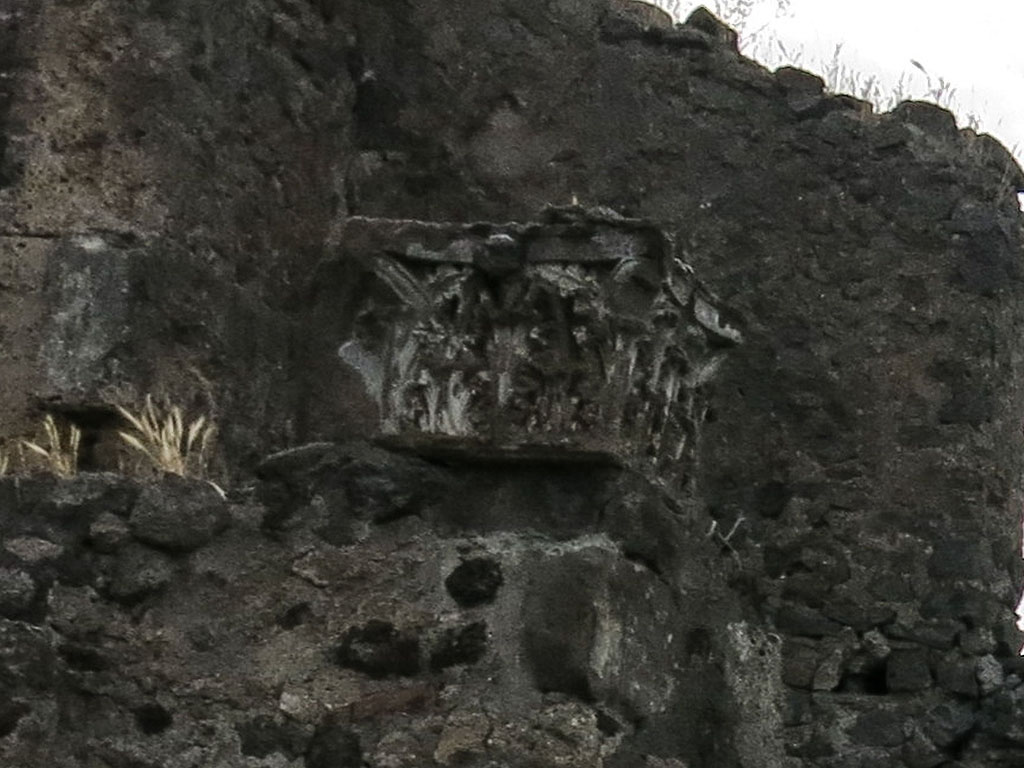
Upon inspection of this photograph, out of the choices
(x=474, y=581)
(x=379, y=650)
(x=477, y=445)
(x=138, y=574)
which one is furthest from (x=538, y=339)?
(x=138, y=574)

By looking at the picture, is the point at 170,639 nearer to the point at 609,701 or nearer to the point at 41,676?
the point at 41,676

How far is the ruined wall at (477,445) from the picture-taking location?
4.29 meters

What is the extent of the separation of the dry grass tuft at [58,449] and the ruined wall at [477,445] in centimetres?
12

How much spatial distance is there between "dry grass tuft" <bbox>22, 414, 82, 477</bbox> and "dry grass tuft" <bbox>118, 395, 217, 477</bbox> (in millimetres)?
145

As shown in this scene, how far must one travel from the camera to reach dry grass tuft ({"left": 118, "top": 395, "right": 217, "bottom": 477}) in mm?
4871

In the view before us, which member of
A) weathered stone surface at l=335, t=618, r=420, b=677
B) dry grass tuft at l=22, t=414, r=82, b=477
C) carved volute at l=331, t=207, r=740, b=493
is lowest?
weathered stone surface at l=335, t=618, r=420, b=677

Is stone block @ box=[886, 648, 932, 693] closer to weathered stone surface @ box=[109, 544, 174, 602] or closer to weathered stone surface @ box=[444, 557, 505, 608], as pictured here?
weathered stone surface @ box=[444, 557, 505, 608]

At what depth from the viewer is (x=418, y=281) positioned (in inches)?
190

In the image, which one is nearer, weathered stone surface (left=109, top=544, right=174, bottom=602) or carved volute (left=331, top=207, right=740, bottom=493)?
weathered stone surface (left=109, top=544, right=174, bottom=602)

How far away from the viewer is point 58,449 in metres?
5.50

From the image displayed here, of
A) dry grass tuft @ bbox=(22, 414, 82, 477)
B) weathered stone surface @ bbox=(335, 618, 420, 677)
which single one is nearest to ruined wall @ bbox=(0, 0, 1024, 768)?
weathered stone surface @ bbox=(335, 618, 420, 677)

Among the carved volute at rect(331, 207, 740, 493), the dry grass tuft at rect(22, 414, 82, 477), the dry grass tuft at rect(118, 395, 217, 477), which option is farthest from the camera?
the dry grass tuft at rect(22, 414, 82, 477)

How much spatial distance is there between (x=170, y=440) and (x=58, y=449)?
58cm

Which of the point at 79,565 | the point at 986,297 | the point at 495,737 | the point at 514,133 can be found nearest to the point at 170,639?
the point at 79,565
